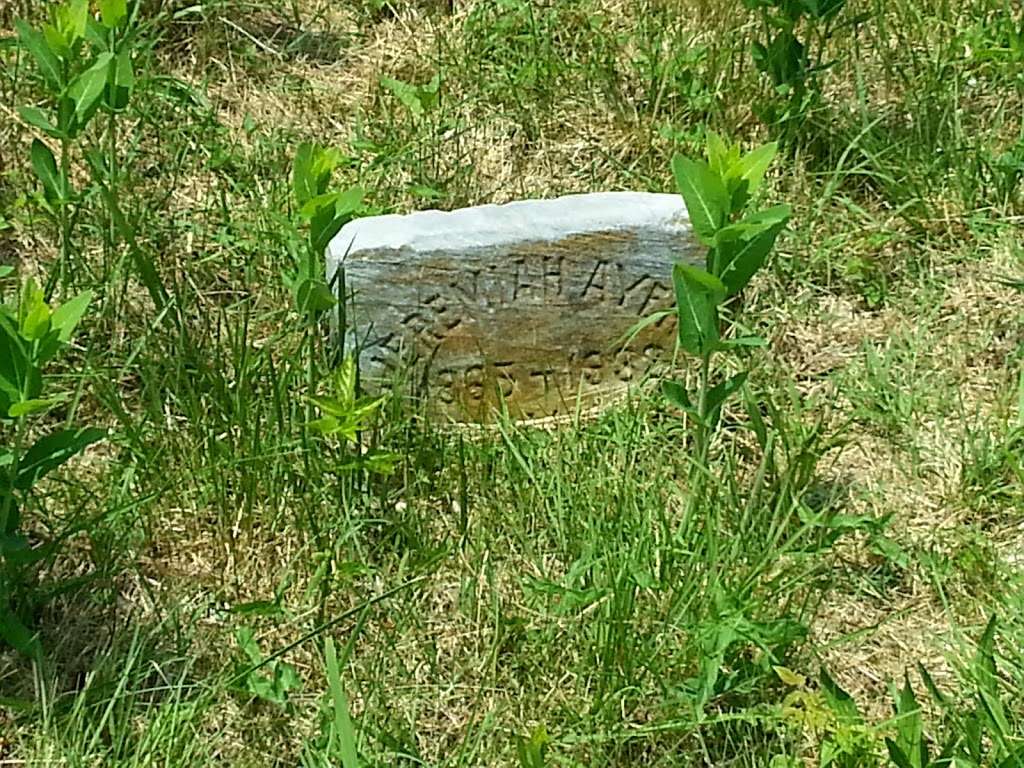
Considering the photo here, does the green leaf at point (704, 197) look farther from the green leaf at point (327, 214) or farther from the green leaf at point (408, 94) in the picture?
the green leaf at point (408, 94)

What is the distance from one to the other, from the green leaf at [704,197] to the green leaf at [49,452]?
1068 mm

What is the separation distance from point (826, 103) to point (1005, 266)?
0.65 m

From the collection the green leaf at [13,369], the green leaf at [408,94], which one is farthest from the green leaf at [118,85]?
the green leaf at [408,94]

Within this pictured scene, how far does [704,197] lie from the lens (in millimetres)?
2400

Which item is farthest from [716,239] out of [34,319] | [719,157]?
[34,319]

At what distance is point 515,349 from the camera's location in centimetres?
289

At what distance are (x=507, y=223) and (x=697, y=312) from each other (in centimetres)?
56

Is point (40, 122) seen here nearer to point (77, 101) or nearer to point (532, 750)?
point (77, 101)

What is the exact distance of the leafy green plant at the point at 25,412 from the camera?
211 cm

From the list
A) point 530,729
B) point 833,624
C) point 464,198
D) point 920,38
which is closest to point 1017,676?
point 833,624

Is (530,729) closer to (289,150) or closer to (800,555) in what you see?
(800,555)

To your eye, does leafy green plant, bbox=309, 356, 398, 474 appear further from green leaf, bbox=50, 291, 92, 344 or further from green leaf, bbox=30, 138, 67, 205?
green leaf, bbox=30, 138, 67, 205

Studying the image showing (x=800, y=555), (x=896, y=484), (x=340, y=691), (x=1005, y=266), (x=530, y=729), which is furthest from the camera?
(x=1005, y=266)

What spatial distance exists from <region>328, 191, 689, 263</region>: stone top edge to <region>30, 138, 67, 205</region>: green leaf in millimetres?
596
